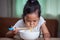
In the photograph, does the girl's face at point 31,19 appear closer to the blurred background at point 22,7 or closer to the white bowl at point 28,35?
the white bowl at point 28,35

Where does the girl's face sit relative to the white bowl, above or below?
above

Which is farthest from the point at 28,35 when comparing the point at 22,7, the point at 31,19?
the point at 22,7

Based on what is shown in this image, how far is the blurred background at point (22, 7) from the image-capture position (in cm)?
225

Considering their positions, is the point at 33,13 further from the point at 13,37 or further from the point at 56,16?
the point at 56,16

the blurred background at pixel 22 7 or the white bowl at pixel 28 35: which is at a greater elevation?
the blurred background at pixel 22 7

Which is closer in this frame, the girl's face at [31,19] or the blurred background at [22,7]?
the girl's face at [31,19]

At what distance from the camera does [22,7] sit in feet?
7.46

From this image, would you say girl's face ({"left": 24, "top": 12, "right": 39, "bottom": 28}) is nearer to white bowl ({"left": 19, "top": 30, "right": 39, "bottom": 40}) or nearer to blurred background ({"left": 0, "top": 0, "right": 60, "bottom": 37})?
white bowl ({"left": 19, "top": 30, "right": 39, "bottom": 40})

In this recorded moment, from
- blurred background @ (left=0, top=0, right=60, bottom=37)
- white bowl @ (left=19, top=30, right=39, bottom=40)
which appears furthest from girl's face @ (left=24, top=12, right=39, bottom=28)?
blurred background @ (left=0, top=0, right=60, bottom=37)

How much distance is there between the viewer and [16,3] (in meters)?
2.31

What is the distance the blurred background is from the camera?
2246 millimetres

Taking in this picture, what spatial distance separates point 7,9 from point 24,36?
173 centimetres

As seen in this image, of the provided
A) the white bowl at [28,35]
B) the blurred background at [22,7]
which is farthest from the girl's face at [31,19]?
the blurred background at [22,7]

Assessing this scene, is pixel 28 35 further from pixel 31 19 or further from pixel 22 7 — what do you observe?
pixel 22 7
